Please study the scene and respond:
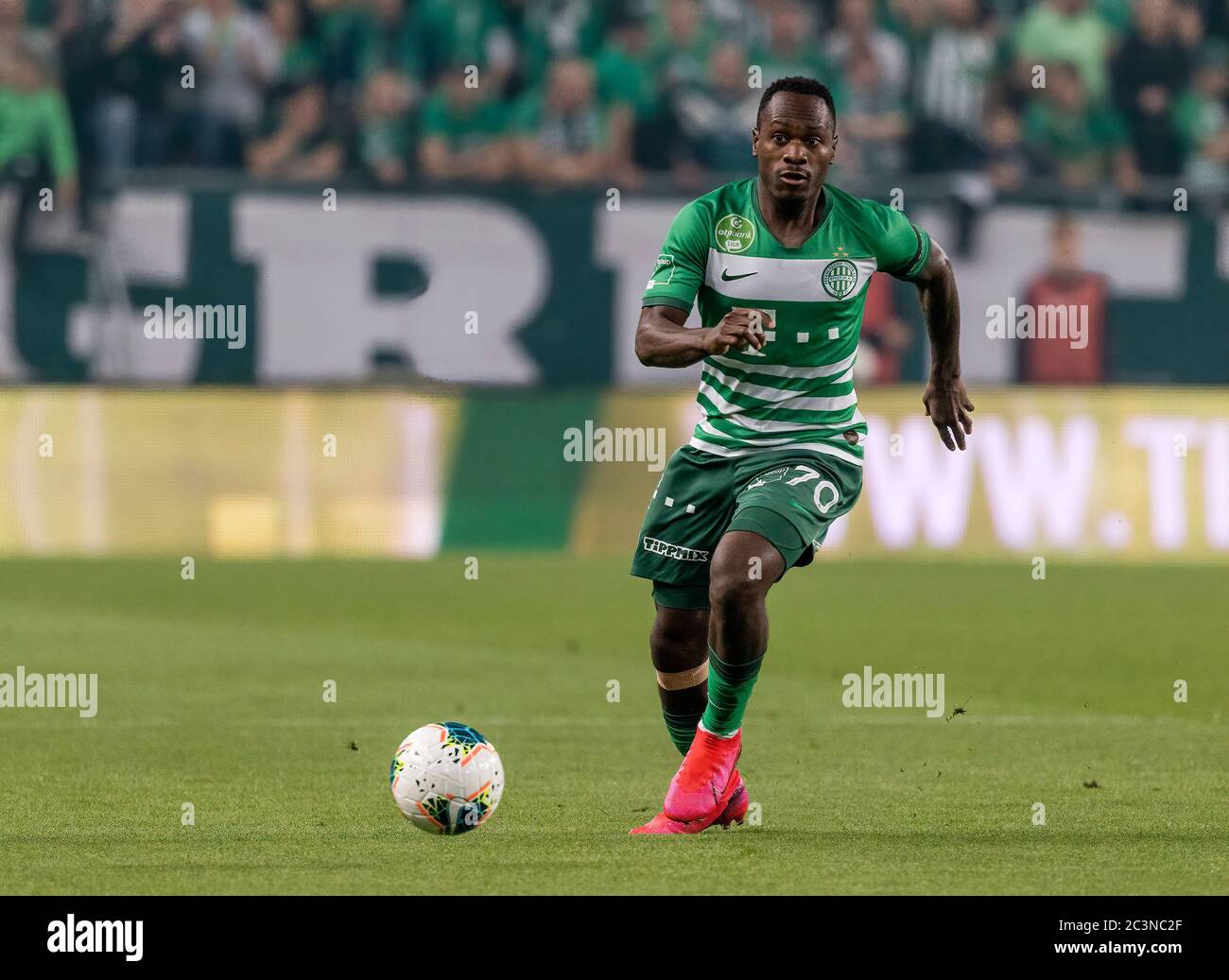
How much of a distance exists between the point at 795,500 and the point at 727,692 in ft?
1.92

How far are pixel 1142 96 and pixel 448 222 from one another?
18.9 feet

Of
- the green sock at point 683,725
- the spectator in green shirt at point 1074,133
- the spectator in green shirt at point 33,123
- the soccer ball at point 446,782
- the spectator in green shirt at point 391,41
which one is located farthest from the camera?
the spectator in green shirt at point 1074,133

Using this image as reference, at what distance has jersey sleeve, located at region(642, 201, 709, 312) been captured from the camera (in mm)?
6879

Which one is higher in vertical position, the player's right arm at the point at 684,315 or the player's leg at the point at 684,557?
the player's right arm at the point at 684,315

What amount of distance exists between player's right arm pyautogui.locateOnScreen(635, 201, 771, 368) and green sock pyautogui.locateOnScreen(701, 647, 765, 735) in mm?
886

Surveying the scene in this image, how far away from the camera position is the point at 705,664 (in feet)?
24.1

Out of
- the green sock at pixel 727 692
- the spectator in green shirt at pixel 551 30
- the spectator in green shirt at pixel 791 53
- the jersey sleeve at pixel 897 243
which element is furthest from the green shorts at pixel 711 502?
the spectator in green shirt at pixel 551 30

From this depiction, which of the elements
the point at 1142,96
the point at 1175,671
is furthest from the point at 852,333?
the point at 1142,96

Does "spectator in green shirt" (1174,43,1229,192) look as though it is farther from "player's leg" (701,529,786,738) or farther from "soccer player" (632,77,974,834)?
"player's leg" (701,529,786,738)

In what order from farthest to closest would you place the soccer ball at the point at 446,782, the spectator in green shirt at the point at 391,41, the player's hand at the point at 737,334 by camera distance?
the spectator in green shirt at the point at 391,41 < the soccer ball at the point at 446,782 < the player's hand at the point at 737,334

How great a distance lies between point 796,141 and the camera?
6.84 meters

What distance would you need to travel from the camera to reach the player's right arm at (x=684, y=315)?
21.0 ft

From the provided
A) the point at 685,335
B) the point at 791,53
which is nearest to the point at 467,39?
the point at 791,53

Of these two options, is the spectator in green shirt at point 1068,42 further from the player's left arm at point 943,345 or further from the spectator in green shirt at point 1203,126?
the player's left arm at point 943,345
